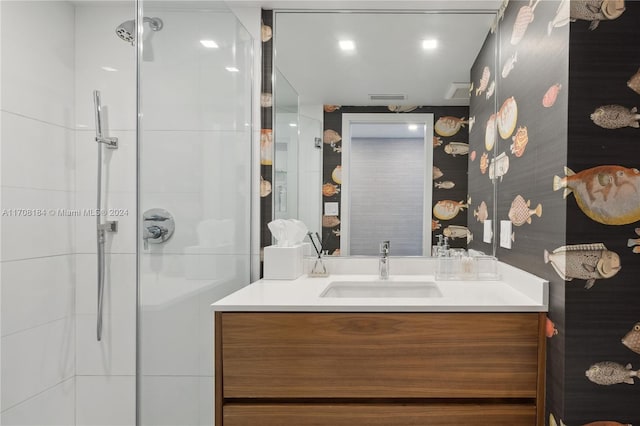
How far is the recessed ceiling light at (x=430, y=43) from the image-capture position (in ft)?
5.33

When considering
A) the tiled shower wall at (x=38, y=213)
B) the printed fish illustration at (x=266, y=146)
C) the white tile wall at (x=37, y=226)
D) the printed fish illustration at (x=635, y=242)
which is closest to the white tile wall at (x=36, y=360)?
the tiled shower wall at (x=38, y=213)

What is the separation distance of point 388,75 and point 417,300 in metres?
1.08

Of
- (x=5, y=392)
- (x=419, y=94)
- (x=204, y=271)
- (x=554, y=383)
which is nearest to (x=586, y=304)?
(x=554, y=383)

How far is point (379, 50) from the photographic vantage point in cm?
164

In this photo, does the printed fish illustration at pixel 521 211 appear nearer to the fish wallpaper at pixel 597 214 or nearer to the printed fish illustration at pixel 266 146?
the fish wallpaper at pixel 597 214

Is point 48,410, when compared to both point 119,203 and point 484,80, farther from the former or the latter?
point 484,80

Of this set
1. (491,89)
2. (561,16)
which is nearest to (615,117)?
(561,16)

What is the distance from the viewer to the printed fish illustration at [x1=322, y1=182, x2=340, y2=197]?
5.43 feet

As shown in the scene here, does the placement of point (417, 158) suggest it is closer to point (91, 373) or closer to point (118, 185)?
point (118, 185)

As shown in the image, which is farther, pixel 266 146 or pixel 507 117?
pixel 266 146

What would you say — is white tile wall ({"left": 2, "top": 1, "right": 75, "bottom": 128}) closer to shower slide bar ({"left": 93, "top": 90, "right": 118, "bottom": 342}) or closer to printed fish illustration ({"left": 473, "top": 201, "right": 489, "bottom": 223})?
shower slide bar ({"left": 93, "top": 90, "right": 118, "bottom": 342})

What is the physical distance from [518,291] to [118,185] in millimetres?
1868

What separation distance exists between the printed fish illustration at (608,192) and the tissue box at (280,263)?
102 centimetres

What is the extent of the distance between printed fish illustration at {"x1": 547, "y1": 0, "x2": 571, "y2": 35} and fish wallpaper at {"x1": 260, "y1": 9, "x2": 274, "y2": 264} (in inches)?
44.6
